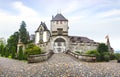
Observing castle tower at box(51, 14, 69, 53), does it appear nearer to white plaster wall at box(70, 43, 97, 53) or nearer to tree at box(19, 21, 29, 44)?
white plaster wall at box(70, 43, 97, 53)

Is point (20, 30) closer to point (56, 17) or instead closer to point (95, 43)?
point (56, 17)

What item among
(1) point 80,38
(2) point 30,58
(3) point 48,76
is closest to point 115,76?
(3) point 48,76

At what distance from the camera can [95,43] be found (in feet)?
284

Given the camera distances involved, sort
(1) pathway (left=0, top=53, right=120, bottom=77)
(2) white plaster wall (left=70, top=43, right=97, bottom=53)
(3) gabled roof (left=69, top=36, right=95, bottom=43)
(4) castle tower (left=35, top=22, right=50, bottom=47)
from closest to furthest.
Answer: (1) pathway (left=0, top=53, right=120, bottom=77), (2) white plaster wall (left=70, top=43, right=97, bottom=53), (3) gabled roof (left=69, top=36, right=95, bottom=43), (4) castle tower (left=35, top=22, right=50, bottom=47)

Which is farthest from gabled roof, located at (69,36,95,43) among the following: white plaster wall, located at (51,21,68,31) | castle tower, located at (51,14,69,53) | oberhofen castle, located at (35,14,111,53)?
white plaster wall, located at (51,21,68,31)

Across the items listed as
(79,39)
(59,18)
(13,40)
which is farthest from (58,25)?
(13,40)

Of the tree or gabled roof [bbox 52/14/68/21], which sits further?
the tree

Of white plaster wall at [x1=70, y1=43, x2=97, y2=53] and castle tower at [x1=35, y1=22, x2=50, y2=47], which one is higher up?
castle tower at [x1=35, y1=22, x2=50, y2=47]

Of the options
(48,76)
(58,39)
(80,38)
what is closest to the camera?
(48,76)

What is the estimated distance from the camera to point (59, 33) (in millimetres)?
86562

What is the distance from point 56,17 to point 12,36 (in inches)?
636

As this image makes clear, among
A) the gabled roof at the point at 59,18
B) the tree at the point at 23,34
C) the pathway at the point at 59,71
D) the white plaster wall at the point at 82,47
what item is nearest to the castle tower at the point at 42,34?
the tree at the point at 23,34

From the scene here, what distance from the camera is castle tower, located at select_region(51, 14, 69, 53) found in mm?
84812

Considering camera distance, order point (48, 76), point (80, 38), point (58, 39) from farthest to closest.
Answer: point (80, 38) → point (58, 39) → point (48, 76)
